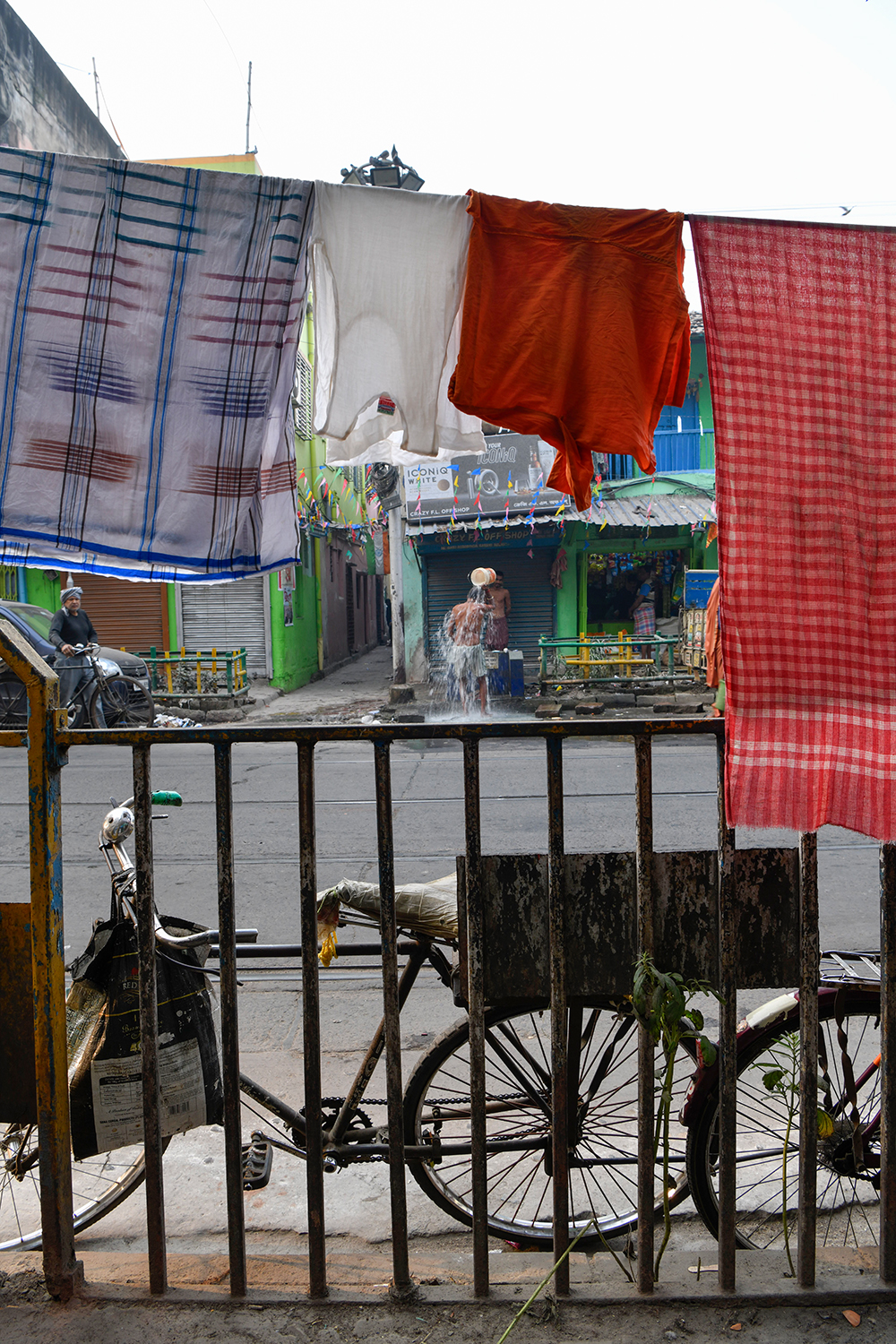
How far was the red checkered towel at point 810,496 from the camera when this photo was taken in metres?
2.08

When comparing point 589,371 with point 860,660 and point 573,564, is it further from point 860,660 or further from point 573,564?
point 573,564

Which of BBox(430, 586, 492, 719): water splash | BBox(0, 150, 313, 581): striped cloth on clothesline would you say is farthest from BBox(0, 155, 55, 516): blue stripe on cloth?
BBox(430, 586, 492, 719): water splash

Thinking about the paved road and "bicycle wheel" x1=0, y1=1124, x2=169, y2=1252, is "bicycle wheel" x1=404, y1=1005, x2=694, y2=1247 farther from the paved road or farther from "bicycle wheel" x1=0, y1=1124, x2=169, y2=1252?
"bicycle wheel" x1=0, y1=1124, x2=169, y2=1252

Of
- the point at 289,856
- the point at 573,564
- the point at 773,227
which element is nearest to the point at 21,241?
the point at 773,227

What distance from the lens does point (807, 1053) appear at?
2.00 m

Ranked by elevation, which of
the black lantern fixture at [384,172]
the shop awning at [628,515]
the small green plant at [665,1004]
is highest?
the black lantern fixture at [384,172]

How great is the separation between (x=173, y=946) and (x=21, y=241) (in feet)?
6.25

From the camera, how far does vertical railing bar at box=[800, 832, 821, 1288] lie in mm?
1992

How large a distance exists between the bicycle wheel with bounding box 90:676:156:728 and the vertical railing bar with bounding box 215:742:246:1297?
32.9 feet

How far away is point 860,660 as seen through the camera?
2090mm

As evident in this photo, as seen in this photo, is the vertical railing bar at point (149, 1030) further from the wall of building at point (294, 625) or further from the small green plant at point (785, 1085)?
the wall of building at point (294, 625)

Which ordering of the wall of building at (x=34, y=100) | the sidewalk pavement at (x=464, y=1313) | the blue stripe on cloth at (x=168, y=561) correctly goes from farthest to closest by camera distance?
the wall of building at (x=34, y=100), the blue stripe on cloth at (x=168, y=561), the sidewalk pavement at (x=464, y=1313)

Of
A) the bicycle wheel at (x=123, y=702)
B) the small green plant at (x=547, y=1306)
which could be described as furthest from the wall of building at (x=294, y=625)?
the small green plant at (x=547, y=1306)

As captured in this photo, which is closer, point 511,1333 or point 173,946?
point 511,1333
